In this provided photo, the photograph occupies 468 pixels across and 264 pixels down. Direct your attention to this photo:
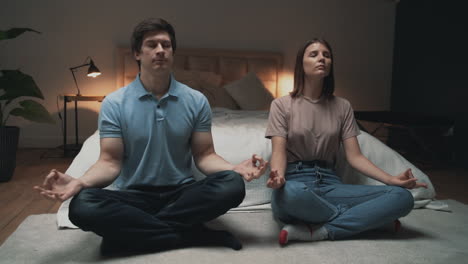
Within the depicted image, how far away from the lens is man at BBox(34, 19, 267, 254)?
158 centimetres

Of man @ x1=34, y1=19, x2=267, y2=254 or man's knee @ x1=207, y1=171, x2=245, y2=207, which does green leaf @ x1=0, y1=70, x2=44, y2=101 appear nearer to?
man @ x1=34, y1=19, x2=267, y2=254

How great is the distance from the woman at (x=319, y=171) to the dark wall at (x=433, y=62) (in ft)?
8.37

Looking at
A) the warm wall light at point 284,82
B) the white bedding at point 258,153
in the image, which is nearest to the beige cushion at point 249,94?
the warm wall light at point 284,82

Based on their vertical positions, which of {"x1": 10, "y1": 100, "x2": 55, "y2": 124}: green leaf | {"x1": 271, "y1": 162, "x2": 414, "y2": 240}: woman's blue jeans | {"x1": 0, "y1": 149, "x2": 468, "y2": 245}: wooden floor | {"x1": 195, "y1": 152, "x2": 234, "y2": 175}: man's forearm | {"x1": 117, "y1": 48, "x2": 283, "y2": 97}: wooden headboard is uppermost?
{"x1": 117, "y1": 48, "x2": 283, "y2": 97}: wooden headboard

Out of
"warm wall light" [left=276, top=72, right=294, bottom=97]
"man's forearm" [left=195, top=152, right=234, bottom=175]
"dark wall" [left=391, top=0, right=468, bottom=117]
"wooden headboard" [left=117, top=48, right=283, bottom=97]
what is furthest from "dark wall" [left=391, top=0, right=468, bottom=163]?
"man's forearm" [left=195, top=152, right=234, bottom=175]

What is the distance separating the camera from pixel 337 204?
6.08 feet

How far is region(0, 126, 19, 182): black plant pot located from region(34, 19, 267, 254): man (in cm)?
166

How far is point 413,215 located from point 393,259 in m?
0.71

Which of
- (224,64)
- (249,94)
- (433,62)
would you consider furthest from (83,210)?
(433,62)

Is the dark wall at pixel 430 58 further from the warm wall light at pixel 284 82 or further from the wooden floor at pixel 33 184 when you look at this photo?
the warm wall light at pixel 284 82

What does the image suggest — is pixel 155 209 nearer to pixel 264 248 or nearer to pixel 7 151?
pixel 264 248

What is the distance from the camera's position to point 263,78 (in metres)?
4.88

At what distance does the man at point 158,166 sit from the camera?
158 centimetres

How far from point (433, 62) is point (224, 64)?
7.71 ft
